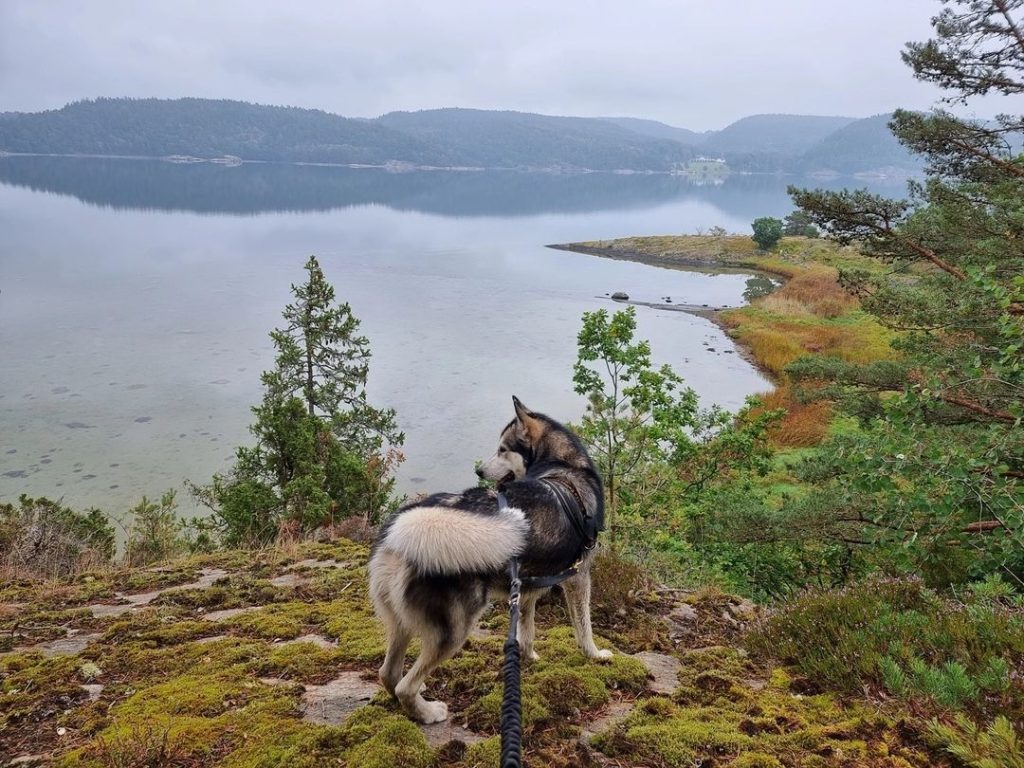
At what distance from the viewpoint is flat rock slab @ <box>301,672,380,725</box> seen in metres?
3.77

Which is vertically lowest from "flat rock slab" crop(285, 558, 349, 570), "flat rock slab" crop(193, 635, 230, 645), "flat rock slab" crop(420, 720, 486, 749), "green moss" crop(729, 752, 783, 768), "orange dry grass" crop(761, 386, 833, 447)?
"orange dry grass" crop(761, 386, 833, 447)

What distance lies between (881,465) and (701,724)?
2551 mm

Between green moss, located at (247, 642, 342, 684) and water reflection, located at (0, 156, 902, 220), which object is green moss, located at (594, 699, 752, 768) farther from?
water reflection, located at (0, 156, 902, 220)

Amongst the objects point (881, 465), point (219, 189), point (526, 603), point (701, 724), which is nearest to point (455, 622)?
point (526, 603)

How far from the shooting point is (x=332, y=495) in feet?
39.8

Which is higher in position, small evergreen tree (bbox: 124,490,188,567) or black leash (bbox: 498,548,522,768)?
black leash (bbox: 498,548,522,768)

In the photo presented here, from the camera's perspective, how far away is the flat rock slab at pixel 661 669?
438cm

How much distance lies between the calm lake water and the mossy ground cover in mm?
13339

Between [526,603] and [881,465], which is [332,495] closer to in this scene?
[526,603]

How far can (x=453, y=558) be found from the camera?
135 inches

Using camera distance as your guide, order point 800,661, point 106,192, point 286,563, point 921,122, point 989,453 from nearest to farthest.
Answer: point 800,661, point 989,453, point 286,563, point 921,122, point 106,192

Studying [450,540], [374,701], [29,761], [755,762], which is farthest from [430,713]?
[29,761]

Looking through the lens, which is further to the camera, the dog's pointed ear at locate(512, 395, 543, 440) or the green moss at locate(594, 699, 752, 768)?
the dog's pointed ear at locate(512, 395, 543, 440)

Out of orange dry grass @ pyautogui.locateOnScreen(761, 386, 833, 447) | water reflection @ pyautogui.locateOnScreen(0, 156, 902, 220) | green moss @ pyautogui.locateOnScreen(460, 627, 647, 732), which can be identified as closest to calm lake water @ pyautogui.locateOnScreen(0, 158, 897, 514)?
orange dry grass @ pyautogui.locateOnScreen(761, 386, 833, 447)
